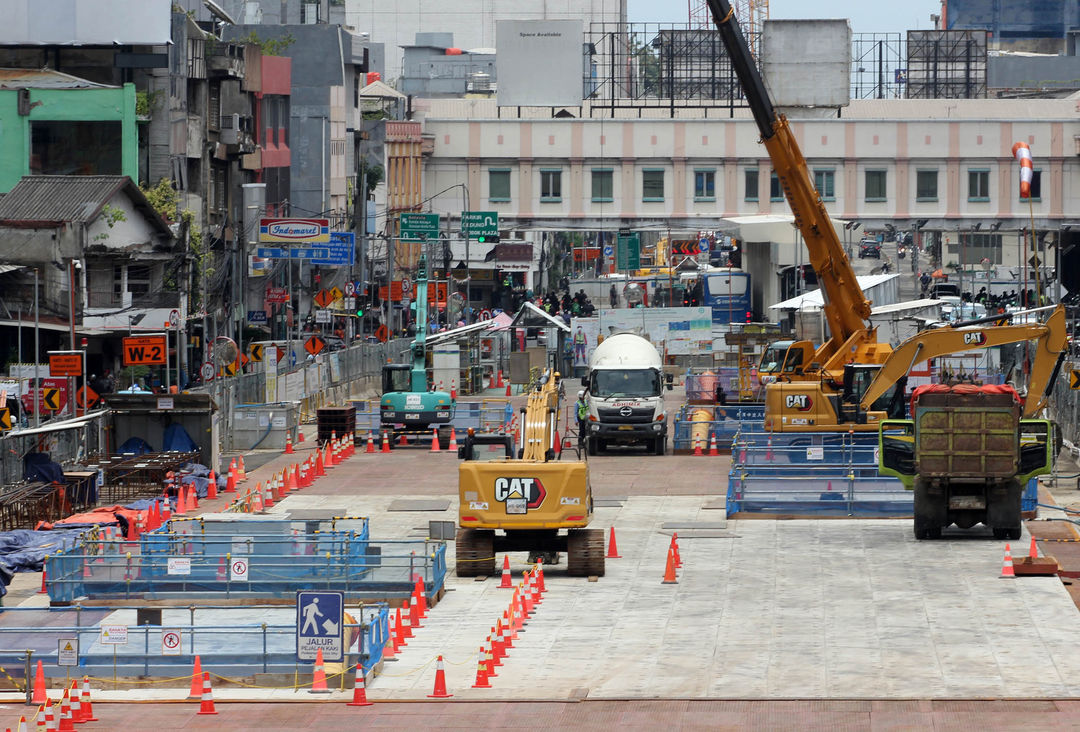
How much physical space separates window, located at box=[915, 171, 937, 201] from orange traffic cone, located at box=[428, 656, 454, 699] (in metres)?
65.4

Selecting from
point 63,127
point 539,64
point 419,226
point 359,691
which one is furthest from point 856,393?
point 539,64

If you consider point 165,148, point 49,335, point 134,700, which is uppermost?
point 165,148

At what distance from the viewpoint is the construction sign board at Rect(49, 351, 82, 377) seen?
44469 mm

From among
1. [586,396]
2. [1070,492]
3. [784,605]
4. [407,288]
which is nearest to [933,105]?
[407,288]

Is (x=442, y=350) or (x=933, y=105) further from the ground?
(x=933, y=105)

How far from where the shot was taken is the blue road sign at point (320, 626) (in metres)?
23.5

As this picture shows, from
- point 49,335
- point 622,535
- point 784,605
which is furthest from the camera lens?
point 49,335

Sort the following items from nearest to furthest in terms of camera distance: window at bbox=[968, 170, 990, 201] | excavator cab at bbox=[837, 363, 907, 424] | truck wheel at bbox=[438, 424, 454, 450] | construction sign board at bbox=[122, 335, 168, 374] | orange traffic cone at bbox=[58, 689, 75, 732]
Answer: orange traffic cone at bbox=[58, 689, 75, 732] → excavator cab at bbox=[837, 363, 907, 424] → construction sign board at bbox=[122, 335, 168, 374] → truck wheel at bbox=[438, 424, 454, 450] → window at bbox=[968, 170, 990, 201]

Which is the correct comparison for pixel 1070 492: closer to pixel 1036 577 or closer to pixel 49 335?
pixel 1036 577

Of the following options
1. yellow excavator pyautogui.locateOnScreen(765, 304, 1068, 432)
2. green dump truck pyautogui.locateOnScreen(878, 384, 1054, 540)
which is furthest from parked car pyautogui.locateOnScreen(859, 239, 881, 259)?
green dump truck pyautogui.locateOnScreen(878, 384, 1054, 540)

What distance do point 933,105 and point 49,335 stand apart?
2150 inches

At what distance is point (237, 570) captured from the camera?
29.9 metres

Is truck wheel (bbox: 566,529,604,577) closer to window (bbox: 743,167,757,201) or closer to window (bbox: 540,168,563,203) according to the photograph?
window (bbox: 540,168,563,203)

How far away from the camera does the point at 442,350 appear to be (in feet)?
220
